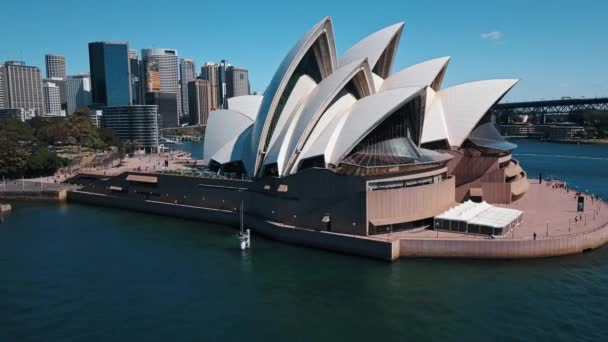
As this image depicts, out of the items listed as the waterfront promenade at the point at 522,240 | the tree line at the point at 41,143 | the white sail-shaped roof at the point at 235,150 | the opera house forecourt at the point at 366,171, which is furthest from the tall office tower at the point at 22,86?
the waterfront promenade at the point at 522,240

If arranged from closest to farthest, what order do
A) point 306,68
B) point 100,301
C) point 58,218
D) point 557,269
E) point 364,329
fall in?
point 364,329 < point 100,301 < point 557,269 < point 306,68 < point 58,218

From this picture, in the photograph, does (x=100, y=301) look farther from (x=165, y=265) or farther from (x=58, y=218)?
(x=58, y=218)

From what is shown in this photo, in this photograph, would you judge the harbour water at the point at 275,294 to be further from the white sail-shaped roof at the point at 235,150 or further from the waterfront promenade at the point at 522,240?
the white sail-shaped roof at the point at 235,150

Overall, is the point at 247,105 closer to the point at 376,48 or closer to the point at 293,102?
the point at 293,102

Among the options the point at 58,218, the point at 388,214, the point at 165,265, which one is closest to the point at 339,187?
the point at 388,214

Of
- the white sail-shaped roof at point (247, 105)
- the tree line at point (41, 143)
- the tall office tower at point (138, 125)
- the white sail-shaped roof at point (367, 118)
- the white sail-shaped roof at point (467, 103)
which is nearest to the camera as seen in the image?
the white sail-shaped roof at point (367, 118)

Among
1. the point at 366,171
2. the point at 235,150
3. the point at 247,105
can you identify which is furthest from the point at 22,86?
the point at 366,171
